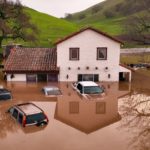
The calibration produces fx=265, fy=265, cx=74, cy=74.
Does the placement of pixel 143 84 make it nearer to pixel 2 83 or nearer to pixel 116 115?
pixel 116 115

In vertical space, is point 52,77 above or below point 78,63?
below

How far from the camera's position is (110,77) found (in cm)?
3650

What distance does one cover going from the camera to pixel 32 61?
36.8 m

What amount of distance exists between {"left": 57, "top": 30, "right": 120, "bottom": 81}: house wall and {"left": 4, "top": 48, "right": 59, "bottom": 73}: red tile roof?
171 centimetres

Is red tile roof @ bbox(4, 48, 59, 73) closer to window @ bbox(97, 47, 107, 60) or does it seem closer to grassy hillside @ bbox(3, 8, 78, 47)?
window @ bbox(97, 47, 107, 60)

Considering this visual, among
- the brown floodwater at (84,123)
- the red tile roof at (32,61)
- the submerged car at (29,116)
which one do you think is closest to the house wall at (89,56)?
the red tile roof at (32,61)

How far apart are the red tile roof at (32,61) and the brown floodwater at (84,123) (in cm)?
428

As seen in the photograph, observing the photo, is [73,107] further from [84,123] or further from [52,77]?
[52,77]

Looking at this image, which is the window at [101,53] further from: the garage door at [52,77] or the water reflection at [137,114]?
the garage door at [52,77]

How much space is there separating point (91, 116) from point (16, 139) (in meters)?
7.23

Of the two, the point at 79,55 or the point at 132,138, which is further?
the point at 79,55

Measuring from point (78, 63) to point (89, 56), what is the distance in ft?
5.77

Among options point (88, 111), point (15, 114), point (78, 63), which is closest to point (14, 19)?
point (78, 63)

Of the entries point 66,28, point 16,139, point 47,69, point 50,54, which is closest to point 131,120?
point 16,139
